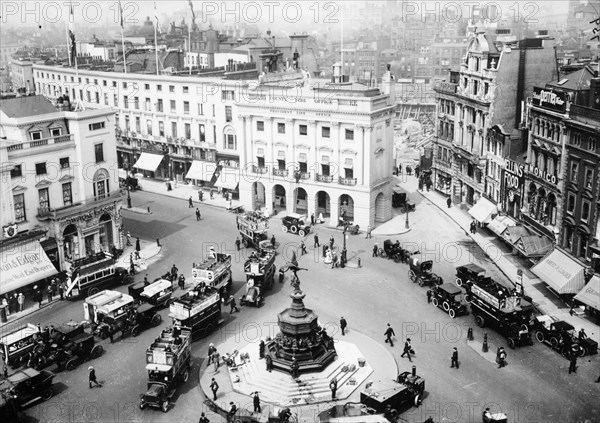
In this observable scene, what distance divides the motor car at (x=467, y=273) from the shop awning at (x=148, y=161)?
169 ft

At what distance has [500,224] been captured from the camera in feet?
215

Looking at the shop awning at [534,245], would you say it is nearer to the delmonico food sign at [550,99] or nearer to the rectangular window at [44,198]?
the delmonico food sign at [550,99]

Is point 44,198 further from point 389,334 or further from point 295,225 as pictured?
point 389,334

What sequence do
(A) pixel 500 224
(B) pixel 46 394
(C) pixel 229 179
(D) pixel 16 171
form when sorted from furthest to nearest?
(C) pixel 229 179
(A) pixel 500 224
(D) pixel 16 171
(B) pixel 46 394

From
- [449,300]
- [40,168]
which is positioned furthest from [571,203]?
[40,168]

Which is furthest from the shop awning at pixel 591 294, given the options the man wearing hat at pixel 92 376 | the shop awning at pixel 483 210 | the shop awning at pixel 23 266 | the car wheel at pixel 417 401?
the shop awning at pixel 23 266

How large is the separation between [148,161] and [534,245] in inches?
2190

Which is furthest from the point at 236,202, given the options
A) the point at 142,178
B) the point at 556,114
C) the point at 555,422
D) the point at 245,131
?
the point at 555,422

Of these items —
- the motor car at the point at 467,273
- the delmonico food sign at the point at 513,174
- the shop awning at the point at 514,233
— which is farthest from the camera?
the delmonico food sign at the point at 513,174

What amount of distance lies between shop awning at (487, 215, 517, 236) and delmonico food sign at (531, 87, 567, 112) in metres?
11.3

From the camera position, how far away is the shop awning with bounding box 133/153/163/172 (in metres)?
93.9

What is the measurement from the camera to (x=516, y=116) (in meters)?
72.6

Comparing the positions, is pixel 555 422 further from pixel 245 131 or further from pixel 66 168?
pixel 245 131

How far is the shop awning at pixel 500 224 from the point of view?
64.4 meters
